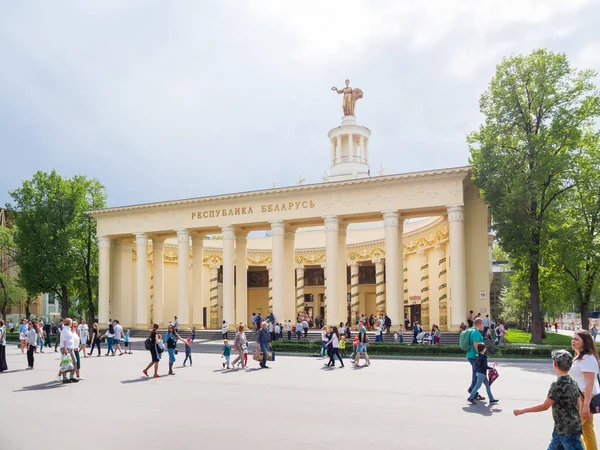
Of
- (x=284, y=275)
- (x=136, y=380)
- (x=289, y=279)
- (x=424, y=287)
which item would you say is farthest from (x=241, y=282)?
(x=136, y=380)

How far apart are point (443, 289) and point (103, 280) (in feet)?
87.8

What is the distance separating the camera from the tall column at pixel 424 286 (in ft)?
148

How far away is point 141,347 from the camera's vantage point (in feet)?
104

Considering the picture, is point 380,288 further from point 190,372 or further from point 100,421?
point 100,421

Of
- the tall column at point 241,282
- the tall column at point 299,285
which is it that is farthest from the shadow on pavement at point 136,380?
the tall column at point 299,285

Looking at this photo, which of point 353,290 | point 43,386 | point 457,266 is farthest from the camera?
point 353,290

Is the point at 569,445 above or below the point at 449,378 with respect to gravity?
above

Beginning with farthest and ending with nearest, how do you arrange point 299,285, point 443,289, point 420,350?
point 299,285 → point 443,289 → point 420,350

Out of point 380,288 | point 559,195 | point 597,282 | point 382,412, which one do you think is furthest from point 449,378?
point 380,288

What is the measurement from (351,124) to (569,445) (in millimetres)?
44272

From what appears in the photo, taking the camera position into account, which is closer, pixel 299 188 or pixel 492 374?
pixel 492 374

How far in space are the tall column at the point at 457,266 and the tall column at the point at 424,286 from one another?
11.9 metres

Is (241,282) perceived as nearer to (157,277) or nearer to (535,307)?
(157,277)

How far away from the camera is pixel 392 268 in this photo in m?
34.5
